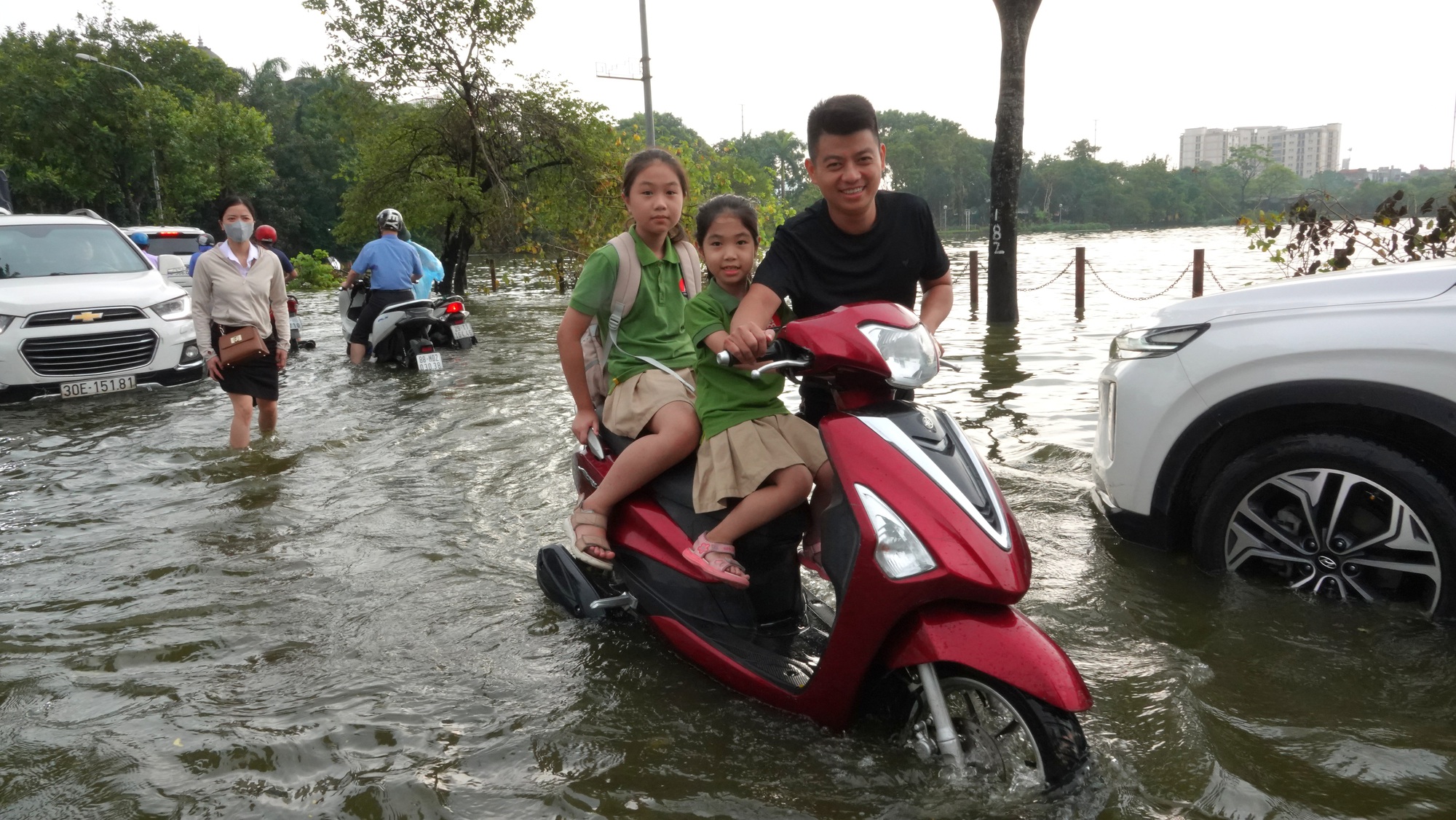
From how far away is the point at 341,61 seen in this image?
23.8 metres

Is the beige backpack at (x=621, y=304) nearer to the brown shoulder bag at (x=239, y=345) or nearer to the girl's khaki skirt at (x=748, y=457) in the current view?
the girl's khaki skirt at (x=748, y=457)

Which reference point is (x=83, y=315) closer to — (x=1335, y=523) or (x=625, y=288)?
(x=625, y=288)

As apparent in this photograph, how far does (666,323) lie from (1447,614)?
2.83 metres

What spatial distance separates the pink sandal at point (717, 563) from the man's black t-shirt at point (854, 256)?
2.54 feet

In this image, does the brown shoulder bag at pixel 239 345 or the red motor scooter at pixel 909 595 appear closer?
the red motor scooter at pixel 909 595

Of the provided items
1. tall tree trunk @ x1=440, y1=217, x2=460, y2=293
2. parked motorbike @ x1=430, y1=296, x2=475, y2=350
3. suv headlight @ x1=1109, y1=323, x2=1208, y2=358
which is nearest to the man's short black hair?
suv headlight @ x1=1109, y1=323, x2=1208, y2=358

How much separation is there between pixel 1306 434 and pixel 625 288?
2482mm

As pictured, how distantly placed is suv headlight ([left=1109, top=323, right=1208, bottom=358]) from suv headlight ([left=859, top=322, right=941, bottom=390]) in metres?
1.69

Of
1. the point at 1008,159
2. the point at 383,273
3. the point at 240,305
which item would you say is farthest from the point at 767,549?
the point at 1008,159

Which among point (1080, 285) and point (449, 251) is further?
point (449, 251)

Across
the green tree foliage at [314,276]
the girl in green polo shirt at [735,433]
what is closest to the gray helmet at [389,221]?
the girl in green polo shirt at [735,433]

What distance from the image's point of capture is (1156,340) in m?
3.89

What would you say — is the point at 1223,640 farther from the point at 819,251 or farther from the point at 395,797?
the point at 395,797

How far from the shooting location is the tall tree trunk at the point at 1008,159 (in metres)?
11.7
